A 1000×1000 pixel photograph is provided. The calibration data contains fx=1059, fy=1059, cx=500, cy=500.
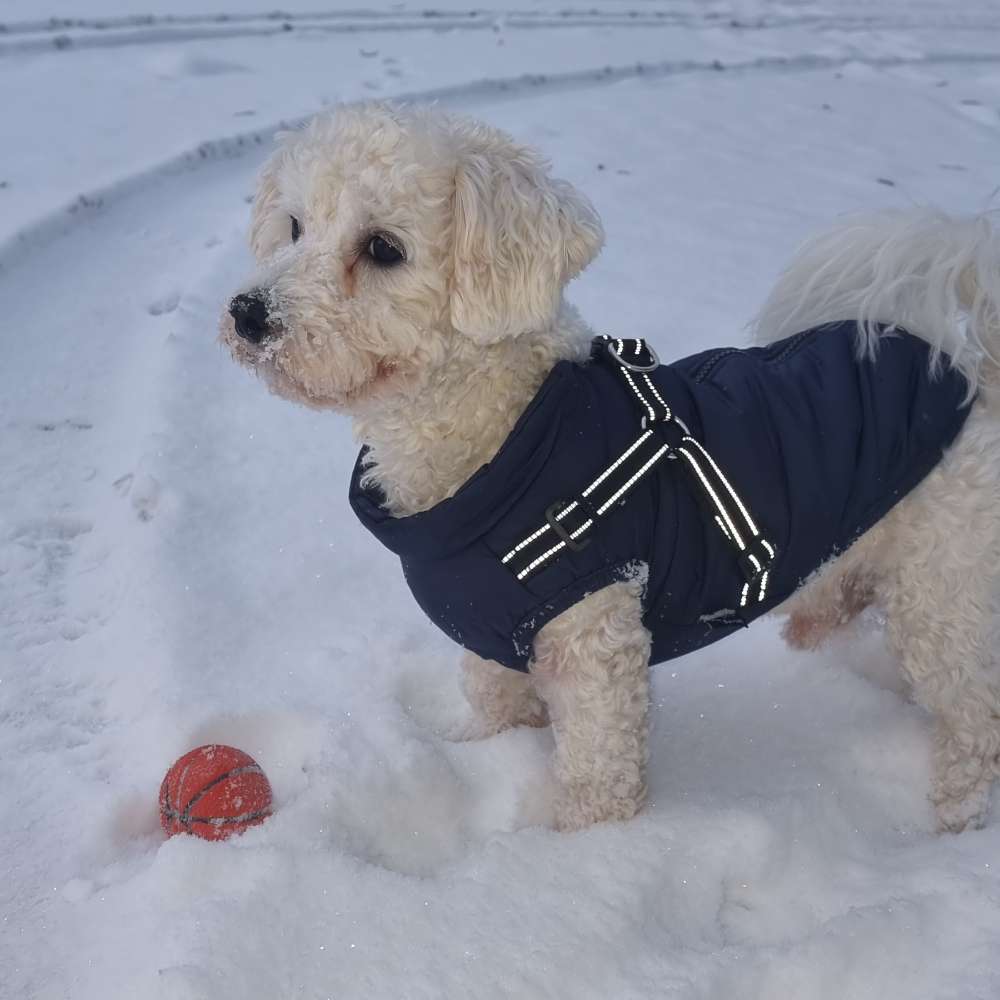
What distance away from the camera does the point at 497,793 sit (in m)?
2.75

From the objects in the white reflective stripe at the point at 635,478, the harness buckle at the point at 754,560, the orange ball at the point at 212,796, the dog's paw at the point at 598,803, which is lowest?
the dog's paw at the point at 598,803

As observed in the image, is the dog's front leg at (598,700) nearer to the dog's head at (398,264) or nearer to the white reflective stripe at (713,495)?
the white reflective stripe at (713,495)

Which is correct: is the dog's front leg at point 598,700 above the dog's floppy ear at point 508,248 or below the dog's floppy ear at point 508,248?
below

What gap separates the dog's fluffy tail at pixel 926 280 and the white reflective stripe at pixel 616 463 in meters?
0.65

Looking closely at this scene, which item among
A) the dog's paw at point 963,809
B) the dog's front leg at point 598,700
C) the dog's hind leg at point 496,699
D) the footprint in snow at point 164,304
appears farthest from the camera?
→ the footprint in snow at point 164,304

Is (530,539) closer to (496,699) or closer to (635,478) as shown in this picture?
(635,478)

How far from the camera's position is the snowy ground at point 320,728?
87.9 inches

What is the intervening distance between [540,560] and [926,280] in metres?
1.24

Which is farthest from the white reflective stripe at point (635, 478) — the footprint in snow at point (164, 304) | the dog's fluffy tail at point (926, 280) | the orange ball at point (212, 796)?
the footprint in snow at point (164, 304)

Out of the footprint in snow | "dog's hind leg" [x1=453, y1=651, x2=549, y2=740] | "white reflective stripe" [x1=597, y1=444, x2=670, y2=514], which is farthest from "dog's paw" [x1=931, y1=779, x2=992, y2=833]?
the footprint in snow

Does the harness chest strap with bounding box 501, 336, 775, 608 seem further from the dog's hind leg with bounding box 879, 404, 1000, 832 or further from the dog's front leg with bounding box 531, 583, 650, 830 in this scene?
the dog's hind leg with bounding box 879, 404, 1000, 832

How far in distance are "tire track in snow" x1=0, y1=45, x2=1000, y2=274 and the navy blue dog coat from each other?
3.70m

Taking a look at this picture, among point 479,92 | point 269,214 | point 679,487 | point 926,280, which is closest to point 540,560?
point 679,487

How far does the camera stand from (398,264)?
2254 mm
